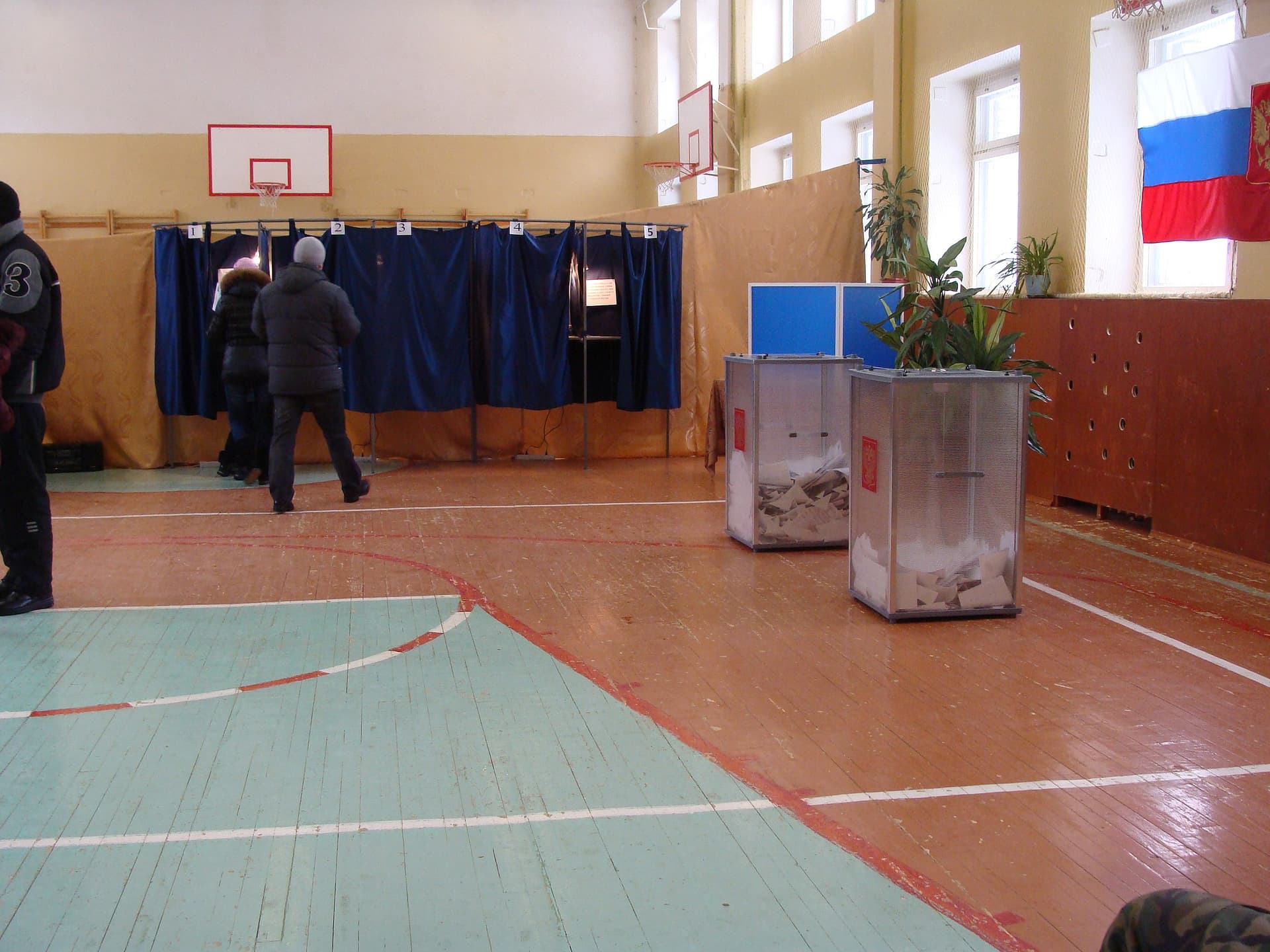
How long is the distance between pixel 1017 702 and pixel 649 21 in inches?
513

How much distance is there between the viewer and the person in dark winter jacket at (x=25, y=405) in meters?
4.33

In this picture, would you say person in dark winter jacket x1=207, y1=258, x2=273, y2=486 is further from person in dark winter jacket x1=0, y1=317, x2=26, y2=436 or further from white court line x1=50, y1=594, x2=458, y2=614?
person in dark winter jacket x1=0, y1=317, x2=26, y2=436

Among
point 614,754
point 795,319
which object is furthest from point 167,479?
point 614,754

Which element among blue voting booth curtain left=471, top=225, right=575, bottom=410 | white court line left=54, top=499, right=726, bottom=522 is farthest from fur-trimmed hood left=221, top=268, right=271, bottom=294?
white court line left=54, top=499, right=726, bottom=522

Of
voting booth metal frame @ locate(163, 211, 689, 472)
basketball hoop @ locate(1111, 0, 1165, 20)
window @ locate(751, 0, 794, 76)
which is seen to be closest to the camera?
basketball hoop @ locate(1111, 0, 1165, 20)

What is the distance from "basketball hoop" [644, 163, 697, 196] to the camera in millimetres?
12859

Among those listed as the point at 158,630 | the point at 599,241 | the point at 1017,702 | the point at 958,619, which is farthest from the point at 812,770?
the point at 599,241

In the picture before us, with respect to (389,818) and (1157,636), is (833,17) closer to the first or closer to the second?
(1157,636)

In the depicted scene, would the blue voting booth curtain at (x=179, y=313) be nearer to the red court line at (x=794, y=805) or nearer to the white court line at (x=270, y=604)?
the white court line at (x=270, y=604)

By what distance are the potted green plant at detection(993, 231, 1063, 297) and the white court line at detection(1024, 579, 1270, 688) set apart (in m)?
2.50

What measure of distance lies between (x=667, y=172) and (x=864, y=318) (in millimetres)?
6914

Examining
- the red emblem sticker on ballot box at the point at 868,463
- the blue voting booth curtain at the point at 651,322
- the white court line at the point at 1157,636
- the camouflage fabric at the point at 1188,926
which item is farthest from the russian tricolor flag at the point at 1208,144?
the camouflage fabric at the point at 1188,926

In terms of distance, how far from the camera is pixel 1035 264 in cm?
693

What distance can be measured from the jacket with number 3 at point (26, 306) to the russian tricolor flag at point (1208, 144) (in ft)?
16.1
